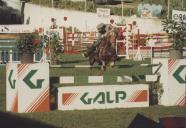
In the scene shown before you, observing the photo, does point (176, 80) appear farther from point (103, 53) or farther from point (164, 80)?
point (103, 53)

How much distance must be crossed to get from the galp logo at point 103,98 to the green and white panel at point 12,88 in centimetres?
121

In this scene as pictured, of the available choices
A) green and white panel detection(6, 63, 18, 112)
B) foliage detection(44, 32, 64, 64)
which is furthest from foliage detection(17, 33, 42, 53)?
green and white panel detection(6, 63, 18, 112)

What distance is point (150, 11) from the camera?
41.3 m

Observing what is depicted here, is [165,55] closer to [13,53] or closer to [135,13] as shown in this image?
[13,53]

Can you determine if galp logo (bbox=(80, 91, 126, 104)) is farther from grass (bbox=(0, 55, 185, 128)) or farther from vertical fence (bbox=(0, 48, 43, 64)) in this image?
vertical fence (bbox=(0, 48, 43, 64))

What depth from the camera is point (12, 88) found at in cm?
1227

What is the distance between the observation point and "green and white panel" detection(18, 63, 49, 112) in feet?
39.5

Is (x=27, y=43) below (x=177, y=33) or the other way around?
below

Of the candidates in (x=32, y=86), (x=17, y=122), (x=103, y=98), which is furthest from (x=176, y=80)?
(x=17, y=122)

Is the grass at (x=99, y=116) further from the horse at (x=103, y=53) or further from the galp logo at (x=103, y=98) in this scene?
the horse at (x=103, y=53)

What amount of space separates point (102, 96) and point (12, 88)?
5.42 feet

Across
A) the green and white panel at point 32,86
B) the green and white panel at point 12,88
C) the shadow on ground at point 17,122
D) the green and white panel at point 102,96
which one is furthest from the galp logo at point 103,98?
the shadow on ground at point 17,122

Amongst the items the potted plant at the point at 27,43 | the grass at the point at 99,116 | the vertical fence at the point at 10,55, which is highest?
the potted plant at the point at 27,43

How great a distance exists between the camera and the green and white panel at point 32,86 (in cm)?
1205
